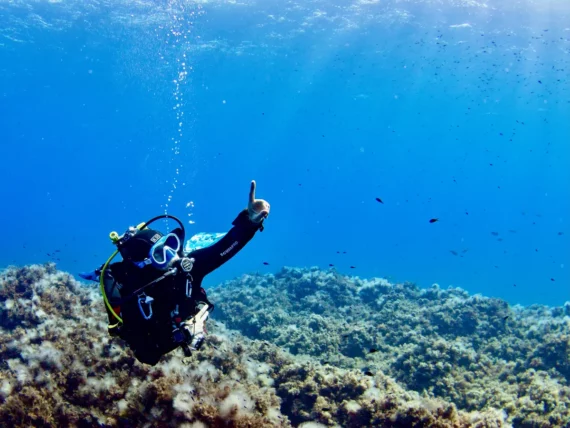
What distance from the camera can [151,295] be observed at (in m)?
4.16

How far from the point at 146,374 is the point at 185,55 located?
154 feet

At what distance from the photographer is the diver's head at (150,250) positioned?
4164mm

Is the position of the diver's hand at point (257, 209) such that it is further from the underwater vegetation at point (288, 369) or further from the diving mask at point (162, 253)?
the underwater vegetation at point (288, 369)

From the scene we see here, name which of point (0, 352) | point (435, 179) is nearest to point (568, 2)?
point (0, 352)

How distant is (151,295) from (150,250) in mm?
476

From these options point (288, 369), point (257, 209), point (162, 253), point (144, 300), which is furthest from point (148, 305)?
point (288, 369)

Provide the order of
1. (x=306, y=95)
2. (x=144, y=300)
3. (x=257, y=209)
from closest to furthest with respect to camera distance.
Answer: (x=144, y=300)
(x=257, y=209)
(x=306, y=95)

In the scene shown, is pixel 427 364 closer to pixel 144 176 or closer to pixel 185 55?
pixel 185 55

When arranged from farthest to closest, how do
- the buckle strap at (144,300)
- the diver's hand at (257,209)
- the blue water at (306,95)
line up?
the blue water at (306,95)
the diver's hand at (257,209)
the buckle strap at (144,300)

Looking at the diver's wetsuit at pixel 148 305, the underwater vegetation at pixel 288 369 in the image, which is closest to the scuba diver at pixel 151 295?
the diver's wetsuit at pixel 148 305

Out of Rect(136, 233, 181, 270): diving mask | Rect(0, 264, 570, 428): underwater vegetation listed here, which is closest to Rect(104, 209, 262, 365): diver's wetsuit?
Rect(136, 233, 181, 270): diving mask

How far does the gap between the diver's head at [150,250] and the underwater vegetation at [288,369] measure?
165cm

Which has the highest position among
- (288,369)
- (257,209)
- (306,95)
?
(306,95)

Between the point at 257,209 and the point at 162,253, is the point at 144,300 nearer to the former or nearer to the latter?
the point at 162,253
